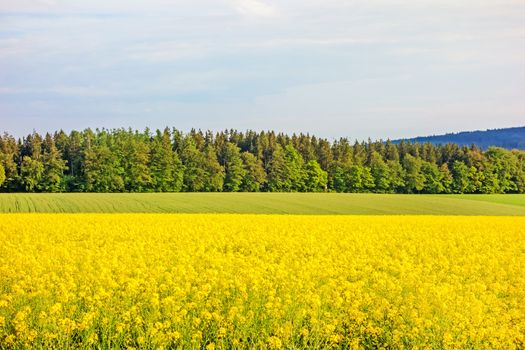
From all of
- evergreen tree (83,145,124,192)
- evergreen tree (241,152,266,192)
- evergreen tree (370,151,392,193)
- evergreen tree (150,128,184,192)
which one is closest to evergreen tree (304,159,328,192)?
evergreen tree (241,152,266,192)

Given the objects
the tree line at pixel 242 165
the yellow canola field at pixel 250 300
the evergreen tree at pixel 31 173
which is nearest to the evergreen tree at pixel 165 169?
the tree line at pixel 242 165

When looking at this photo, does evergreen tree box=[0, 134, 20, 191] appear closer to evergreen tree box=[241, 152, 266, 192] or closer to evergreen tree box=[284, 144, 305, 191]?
evergreen tree box=[241, 152, 266, 192]

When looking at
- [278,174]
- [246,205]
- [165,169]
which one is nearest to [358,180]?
[278,174]

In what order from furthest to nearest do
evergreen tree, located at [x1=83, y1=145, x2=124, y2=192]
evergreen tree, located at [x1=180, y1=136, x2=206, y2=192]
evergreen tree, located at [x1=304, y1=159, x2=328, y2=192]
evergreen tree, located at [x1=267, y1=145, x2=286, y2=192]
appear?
evergreen tree, located at [x1=304, y1=159, x2=328, y2=192], evergreen tree, located at [x1=267, y1=145, x2=286, y2=192], evergreen tree, located at [x1=180, y1=136, x2=206, y2=192], evergreen tree, located at [x1=83, y1=145, x2=124, y2=192]

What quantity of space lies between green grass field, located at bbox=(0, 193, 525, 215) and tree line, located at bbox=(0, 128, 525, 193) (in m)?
30.9

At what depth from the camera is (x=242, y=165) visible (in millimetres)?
105062

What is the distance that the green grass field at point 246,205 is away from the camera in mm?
52522

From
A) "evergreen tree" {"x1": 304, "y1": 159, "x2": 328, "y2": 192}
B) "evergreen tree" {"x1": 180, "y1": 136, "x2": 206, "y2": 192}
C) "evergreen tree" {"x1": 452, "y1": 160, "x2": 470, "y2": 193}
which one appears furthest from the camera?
"evergreen tree" {"x1": 452, "y1": 160, "x2": 470, "y2": 193}

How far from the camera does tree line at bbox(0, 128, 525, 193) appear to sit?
95.1 m

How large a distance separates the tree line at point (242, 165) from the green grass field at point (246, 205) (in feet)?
101

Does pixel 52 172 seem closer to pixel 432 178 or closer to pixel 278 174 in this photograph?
pixel 278 174

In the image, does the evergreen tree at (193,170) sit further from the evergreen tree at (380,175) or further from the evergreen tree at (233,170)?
the evergreen tree at (380,175)

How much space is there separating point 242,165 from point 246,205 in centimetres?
4681

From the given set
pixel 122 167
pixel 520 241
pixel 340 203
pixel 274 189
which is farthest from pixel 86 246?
pixel 274 189
